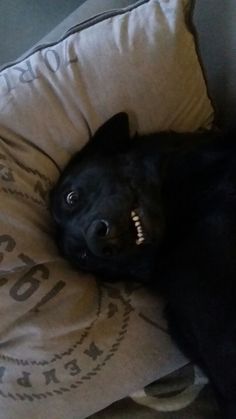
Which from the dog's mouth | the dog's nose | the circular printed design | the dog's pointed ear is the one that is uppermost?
the dog's pointed ear

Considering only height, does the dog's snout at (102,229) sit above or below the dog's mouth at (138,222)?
above

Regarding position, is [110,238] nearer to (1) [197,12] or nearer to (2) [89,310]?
(2) [89,310]

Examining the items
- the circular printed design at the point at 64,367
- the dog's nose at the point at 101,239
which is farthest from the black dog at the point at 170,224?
the circular printed design at the point at 64,367

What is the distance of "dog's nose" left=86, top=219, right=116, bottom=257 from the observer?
1.14 m

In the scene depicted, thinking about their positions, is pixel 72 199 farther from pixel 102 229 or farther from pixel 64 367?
pixel 64 367

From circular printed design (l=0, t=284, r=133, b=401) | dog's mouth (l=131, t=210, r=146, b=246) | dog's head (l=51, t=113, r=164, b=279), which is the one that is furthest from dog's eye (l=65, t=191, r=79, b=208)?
circular printed design (l=0, t=284, r=133, b=401)

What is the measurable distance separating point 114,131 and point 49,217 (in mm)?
204

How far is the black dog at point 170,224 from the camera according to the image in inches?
45.1

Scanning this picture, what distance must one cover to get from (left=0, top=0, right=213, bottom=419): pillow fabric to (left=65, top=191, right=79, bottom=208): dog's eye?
2.1 inches

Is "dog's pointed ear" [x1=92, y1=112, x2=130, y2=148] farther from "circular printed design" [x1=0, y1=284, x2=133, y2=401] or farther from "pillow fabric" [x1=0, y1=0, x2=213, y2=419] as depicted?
"circular printed design" [x1=0, y1=284, x2=133, y2=401]

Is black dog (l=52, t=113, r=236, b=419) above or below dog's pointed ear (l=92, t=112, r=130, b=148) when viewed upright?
below

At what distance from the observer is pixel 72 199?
3.96ft

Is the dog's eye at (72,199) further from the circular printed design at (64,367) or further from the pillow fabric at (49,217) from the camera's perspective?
the circular printed design at (64,367)

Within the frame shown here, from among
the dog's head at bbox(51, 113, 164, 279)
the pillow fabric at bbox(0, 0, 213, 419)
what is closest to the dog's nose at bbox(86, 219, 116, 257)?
the dog's head at bbox(51, 113, 164, 279)
